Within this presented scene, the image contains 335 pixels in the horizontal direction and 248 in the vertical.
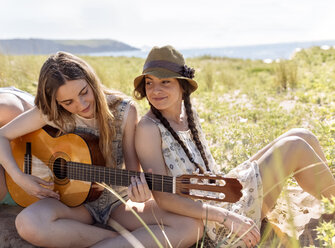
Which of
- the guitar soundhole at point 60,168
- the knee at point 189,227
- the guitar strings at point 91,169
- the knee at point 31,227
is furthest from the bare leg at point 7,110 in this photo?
the knee at point 189,227

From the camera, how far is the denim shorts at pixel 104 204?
2.82m

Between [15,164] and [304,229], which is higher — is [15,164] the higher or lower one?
the higher one

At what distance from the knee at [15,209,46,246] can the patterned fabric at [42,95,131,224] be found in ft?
1.40

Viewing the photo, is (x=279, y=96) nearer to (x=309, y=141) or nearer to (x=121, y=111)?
(x=309, y=141)

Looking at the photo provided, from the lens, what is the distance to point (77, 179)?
2.72m

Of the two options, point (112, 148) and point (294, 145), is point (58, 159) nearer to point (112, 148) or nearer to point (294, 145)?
point (112, 148)

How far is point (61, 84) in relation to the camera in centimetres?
258

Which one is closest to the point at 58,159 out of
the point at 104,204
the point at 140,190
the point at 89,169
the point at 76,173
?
the point at 76,173

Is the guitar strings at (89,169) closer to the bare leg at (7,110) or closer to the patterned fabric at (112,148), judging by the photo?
the patterned fabric at (112,148)

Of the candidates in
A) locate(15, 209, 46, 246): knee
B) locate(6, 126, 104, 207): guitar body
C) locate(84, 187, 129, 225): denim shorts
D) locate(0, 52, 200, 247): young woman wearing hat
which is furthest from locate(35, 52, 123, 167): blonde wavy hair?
locate(15, 209, 46, 246): knee

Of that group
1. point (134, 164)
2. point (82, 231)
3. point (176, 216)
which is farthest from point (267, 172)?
point (82, 231)

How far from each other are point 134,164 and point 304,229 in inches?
52.0

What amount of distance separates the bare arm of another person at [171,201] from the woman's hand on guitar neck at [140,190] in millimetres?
157

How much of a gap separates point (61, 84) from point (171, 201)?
1062mm
